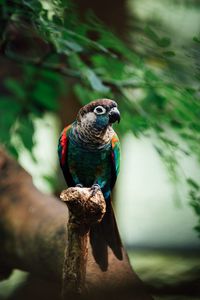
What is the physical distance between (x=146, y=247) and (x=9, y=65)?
1.18 m

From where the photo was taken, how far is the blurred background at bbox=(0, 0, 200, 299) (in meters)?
1.45

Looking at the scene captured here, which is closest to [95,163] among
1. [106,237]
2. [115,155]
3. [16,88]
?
[115,155]

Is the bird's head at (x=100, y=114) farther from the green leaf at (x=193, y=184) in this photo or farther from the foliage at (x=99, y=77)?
the green leaf at (x=193, y=184)

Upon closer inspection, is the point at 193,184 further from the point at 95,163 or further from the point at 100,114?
the point at 100,114

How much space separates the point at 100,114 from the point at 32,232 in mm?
797

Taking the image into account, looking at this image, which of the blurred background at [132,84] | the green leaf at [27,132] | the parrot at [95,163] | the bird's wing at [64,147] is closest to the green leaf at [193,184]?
the blurred background at [132,84]

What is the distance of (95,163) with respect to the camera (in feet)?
4.86

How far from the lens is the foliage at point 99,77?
157cm

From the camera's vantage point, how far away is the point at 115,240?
4.88 feet

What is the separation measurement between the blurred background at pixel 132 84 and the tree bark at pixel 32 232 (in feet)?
0.27

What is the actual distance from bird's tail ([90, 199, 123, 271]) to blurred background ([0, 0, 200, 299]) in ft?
0.34

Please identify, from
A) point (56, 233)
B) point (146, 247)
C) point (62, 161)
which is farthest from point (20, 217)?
point (146, 247)

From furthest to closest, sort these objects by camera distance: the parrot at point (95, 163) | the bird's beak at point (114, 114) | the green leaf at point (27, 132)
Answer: the green leaf at point (27, 132) < the parrot at point (95, 163) < the bird's beak at point (114, 114)

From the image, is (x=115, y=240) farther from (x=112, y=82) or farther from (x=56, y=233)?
(x=112, y=82)
